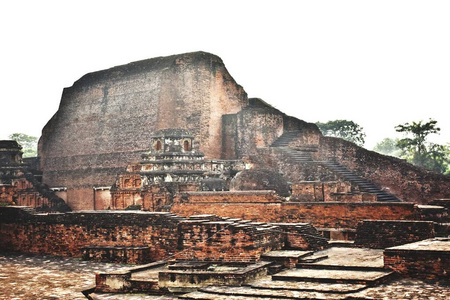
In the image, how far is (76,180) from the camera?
90.0 feet

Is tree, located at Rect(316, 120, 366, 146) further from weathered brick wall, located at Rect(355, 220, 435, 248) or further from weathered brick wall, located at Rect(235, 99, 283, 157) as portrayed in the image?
weathered brick wall, located at Rect(355, 220, 435, 248)

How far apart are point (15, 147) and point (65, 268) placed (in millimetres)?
19926

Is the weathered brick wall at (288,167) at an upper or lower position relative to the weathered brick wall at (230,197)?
upper

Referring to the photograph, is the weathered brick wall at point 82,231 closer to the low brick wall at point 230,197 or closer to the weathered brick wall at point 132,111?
the low brick wall at point 230,197

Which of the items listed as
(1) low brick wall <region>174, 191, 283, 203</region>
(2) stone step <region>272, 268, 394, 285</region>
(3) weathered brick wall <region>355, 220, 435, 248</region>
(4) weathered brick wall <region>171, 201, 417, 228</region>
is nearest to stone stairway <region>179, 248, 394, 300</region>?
(2) stone step <region>272, 268, 394, 285</region>

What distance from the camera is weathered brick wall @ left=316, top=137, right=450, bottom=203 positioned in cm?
1647

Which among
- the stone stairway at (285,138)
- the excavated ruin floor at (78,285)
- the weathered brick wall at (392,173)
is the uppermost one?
the stone stairway at (285,138)

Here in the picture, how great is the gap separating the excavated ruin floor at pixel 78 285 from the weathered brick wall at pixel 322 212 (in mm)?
4104

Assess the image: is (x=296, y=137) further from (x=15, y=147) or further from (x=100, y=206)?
(x=15, y=147)

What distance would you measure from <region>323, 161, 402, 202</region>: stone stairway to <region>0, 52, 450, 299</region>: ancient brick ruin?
0.08 meters

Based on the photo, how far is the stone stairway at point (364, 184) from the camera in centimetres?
1678

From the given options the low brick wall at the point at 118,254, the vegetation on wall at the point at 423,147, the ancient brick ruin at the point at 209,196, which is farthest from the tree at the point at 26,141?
the low brick wall at the point at 118,254

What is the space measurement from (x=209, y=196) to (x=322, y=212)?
11.5 ft

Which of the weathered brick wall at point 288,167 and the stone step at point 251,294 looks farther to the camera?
the weathered brick wall at point 288,167
